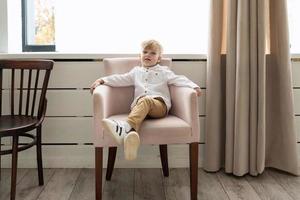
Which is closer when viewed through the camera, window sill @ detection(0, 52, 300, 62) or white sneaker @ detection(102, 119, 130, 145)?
white sneaker @ detection(102, 119, 130, 145)

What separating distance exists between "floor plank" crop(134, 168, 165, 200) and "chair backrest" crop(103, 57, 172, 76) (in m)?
Result: 0.73

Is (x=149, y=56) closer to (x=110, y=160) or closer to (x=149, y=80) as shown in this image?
(x=149, y=80)

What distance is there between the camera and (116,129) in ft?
6.59

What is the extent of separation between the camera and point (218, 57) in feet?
8.58

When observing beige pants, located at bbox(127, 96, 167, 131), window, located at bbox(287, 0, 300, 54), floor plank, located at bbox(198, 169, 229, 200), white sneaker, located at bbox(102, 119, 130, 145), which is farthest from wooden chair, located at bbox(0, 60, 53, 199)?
window, located at bbox(287, 0, 300, 54)

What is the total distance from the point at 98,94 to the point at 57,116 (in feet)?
2.78

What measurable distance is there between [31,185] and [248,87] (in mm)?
1547

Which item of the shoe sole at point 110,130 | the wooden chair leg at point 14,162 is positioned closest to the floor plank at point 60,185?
the wooden chair leg at point 14,162

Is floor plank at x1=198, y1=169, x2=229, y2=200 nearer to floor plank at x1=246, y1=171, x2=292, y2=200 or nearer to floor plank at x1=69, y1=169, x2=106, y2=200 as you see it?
floor plank at x1=246, y1=171, x2=292, y2=200

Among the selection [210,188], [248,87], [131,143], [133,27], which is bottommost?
[210,188]

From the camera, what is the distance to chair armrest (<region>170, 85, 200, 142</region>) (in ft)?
6.91

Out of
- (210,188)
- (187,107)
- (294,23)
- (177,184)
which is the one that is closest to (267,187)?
(210,188)

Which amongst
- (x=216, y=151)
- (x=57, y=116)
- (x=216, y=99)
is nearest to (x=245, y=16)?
(x=216, y=99)

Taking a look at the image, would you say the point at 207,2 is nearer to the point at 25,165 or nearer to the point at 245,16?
the point at 245,16
